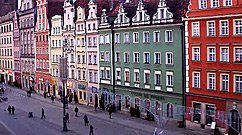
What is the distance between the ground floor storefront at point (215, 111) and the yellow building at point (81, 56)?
26.4 metres

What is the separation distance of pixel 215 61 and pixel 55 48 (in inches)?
1718

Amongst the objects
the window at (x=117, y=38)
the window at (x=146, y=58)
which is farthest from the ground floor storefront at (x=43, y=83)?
the window at (x=146, y=58)

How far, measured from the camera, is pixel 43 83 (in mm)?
88125

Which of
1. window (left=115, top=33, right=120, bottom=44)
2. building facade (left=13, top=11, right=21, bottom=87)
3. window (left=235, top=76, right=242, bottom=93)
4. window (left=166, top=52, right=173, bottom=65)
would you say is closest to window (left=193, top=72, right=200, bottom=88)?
window (left=166, top=52, right=173, bottom=65)

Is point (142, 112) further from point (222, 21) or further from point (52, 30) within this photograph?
point (52, 30)

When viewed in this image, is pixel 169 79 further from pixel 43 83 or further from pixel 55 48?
pixel 43 83

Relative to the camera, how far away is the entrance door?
4059 centimetres

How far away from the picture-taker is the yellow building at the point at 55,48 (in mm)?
79062

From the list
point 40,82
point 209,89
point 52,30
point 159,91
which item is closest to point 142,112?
point 159,91

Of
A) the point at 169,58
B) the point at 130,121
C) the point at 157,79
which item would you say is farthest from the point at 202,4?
the point at 130,121

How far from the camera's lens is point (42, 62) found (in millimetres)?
88375

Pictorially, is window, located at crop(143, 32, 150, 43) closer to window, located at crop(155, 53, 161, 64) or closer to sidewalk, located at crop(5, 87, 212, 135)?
window, located at crop(155, 53, 161, 64)

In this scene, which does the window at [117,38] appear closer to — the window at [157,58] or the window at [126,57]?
the window at [126,57]

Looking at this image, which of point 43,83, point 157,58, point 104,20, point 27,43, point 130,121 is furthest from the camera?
point 27,43
